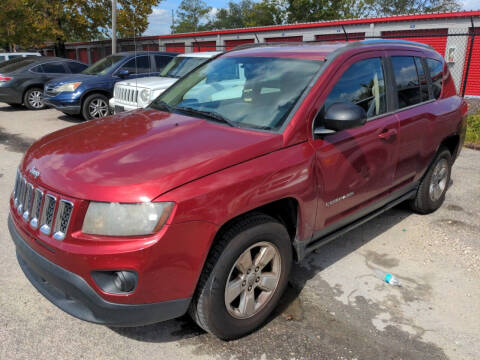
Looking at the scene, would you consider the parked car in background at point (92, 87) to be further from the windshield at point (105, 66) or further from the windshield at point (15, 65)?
the windshield at point (15, 65)

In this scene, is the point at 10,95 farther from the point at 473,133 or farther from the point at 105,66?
the point at 473,133

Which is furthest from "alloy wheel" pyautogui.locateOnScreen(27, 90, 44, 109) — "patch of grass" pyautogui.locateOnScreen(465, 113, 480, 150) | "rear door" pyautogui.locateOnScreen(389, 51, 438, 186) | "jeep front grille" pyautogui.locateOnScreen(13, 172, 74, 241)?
"rear door" pyautogui.locateOnScreen(389, 51, 438, 186)

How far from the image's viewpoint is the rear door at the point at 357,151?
3.00 meters

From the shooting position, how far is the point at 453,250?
405 cm

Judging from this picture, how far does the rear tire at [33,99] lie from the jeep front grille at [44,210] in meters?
11.5

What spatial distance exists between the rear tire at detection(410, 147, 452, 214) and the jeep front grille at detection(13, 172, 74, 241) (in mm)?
3668

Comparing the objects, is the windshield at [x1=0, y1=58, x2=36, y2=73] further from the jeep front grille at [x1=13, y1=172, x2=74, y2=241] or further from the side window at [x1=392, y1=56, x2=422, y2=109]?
the side window at [x1=392, y1=56, x2=422, y2=109]

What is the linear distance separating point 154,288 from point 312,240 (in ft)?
4.45

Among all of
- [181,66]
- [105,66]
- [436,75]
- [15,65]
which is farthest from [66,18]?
[436,75]

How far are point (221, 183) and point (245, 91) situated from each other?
1196 millimetres

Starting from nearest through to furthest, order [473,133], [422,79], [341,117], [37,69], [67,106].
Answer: [341,117]
[422,79]
[473,133]
[67,106]
[37,69]

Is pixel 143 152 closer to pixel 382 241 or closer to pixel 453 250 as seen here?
pixel 382 241

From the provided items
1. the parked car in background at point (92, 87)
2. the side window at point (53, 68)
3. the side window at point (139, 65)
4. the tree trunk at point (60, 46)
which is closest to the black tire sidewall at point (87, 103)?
the parked car in background at point (92, 87)

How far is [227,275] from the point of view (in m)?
2.46
